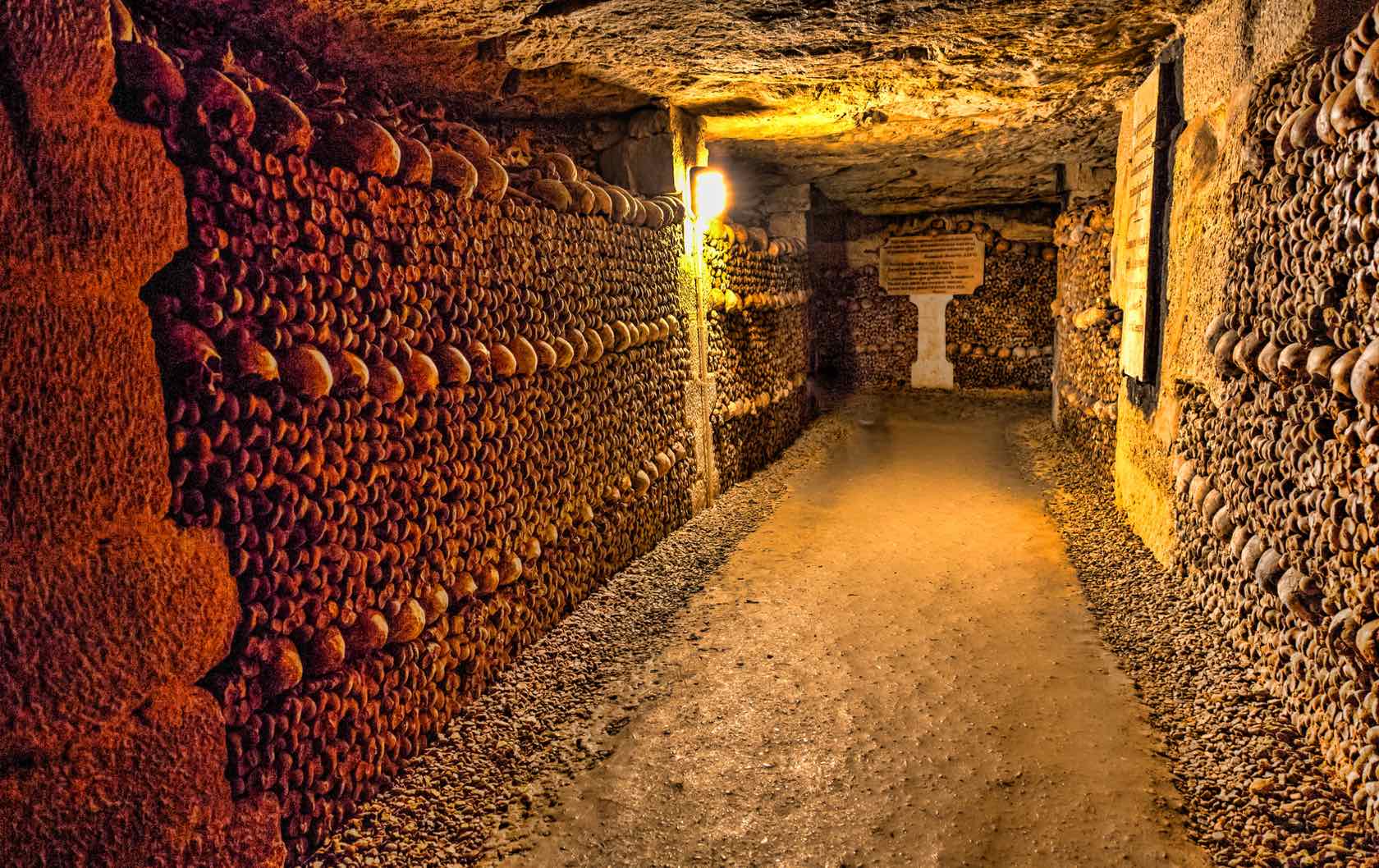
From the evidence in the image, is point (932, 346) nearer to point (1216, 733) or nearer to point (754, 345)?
point (754, 345)

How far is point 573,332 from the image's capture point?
397 centimetres

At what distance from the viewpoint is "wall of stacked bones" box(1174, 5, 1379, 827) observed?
2.30m

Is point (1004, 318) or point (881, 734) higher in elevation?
point (1004, 318)

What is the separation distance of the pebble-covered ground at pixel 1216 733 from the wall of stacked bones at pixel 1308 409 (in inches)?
3.4

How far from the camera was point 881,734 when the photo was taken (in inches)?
117

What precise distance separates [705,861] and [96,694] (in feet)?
5.11

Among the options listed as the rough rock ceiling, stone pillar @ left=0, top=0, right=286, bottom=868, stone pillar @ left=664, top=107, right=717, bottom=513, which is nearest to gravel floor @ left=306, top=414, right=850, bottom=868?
stone pillar @ left=0, top=0, right=286, bottom=868

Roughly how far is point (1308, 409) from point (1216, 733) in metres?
1.10

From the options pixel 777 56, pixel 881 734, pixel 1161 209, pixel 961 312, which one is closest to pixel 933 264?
pixel 961 312

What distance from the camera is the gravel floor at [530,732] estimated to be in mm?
2410

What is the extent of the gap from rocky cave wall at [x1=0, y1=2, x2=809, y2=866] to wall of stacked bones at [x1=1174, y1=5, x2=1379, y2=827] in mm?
2713

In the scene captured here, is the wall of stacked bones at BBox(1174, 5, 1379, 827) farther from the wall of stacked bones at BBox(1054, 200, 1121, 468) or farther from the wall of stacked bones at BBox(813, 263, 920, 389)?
the wall of stacked bones at BBox(813, 263, 920, 389)

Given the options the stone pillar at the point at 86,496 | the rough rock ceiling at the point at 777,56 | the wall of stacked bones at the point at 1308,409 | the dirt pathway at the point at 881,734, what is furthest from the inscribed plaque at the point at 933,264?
the stone pillar at the point at 86,496

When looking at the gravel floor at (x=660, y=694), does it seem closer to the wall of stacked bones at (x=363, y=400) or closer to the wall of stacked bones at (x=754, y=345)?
the wall of stacked bones at (x=363, y=400)
